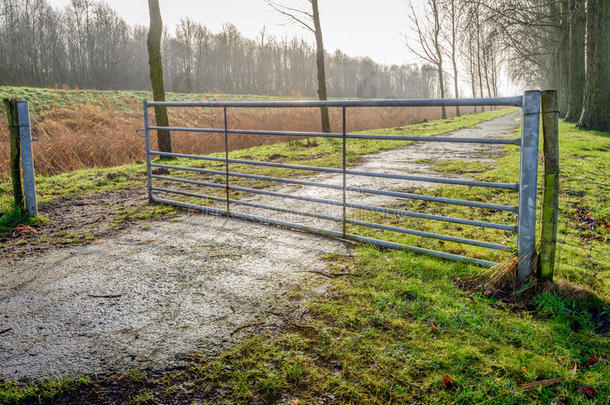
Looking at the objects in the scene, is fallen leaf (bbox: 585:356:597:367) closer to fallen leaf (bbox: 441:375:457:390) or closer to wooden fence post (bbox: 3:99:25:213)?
fallen leaf (bbox: 441:375:457:390)

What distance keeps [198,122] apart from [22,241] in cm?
1642

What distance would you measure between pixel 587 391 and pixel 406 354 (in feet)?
3.27

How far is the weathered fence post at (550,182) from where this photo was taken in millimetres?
3500

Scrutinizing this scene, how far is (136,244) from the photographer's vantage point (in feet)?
17.0

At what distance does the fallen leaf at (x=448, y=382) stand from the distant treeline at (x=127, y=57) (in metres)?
50.9

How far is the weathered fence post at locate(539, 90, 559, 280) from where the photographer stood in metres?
3.50

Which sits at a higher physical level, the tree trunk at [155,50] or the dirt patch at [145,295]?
the tree trunk at [155,50]

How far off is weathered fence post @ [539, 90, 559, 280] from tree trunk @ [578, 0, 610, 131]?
55.1 feet

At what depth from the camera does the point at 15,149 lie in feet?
19.6

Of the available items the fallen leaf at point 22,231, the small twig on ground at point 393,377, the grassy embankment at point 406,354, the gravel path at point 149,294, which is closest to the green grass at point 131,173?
the fallen leaf at point 22,231

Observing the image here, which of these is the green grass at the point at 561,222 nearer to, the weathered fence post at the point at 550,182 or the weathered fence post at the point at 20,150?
the weathered fence post at the point at 550,182

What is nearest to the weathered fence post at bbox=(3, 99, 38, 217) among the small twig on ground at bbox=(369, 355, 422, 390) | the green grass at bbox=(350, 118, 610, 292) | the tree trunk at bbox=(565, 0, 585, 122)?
the green grass at bbox=(350, 118, 610, 292)

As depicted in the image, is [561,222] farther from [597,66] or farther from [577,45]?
[577,45]

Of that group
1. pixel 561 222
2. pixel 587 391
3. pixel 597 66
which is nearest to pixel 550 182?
pixel 587 391
